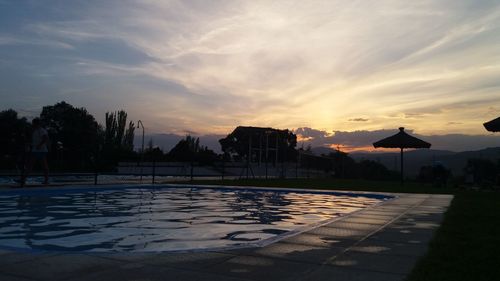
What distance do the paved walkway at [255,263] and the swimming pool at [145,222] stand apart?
20.3 inches

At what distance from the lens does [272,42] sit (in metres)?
13.9

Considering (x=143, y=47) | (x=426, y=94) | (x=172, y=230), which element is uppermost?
(x=143, y=47)

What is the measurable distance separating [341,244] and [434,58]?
433 inches

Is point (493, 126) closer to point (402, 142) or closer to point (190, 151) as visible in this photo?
point (402, 142)

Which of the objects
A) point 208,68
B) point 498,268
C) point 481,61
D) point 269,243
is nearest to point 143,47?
point 208,68

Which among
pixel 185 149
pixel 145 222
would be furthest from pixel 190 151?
pixel 145 222

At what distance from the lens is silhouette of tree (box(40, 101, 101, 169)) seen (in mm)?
38225

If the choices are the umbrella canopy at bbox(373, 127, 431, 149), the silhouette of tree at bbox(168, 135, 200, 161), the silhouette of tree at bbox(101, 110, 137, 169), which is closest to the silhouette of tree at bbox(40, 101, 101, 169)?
the silhouette of tree at bbox(101, 110, 137, 169)

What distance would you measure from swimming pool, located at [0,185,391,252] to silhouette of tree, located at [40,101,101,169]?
2796 cm

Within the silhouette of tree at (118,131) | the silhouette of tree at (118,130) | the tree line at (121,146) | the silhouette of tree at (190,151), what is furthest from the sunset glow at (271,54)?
the silhouette of tree at (118,130)

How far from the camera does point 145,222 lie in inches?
258

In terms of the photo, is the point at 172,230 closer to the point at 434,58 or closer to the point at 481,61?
the point at 434,58

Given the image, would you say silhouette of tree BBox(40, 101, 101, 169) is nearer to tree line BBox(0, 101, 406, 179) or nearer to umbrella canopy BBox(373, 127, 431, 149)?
tree line BBox(0, 101, 406, 179)

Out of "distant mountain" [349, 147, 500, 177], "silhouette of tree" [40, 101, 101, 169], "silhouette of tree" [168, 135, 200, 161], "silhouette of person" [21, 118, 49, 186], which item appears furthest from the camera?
"silhouette of tree" [40, 101, 101, 169]
